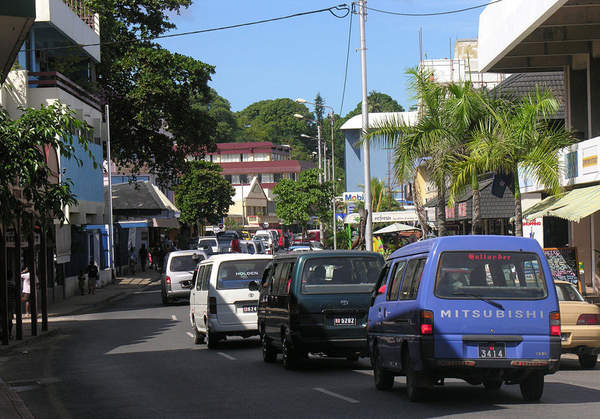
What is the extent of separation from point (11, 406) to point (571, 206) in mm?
13683

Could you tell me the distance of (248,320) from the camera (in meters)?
20.2

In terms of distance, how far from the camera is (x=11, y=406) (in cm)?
1247

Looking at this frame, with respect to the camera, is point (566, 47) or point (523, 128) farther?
point (566, 47)

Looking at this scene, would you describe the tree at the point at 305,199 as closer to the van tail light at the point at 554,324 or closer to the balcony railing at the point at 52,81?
the balcony railing at the point at 52,81

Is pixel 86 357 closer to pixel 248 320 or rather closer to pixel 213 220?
pixel 248 320

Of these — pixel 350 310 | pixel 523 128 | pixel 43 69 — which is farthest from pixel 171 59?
pixel 350 310

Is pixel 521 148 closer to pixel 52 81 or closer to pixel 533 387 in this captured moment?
pixel 533 387

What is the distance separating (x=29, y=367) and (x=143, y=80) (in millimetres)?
31060

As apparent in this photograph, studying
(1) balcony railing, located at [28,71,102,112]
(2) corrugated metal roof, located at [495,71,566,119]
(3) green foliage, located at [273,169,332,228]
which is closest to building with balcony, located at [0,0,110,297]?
(1) balcony railing, located at [28,71,102,112]

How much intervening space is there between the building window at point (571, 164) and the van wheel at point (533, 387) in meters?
14.9

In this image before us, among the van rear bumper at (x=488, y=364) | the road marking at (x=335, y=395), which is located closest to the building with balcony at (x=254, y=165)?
the road marking at (x=335, y=395)

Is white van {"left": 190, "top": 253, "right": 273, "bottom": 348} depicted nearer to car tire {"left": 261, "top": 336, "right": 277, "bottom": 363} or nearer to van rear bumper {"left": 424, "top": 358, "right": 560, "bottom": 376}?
car tire {"left": 261, "top": 336, "right": 277, "bottom": 363}

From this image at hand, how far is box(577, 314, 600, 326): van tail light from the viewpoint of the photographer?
15656 millimetres

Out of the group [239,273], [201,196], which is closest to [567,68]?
[239,273]
